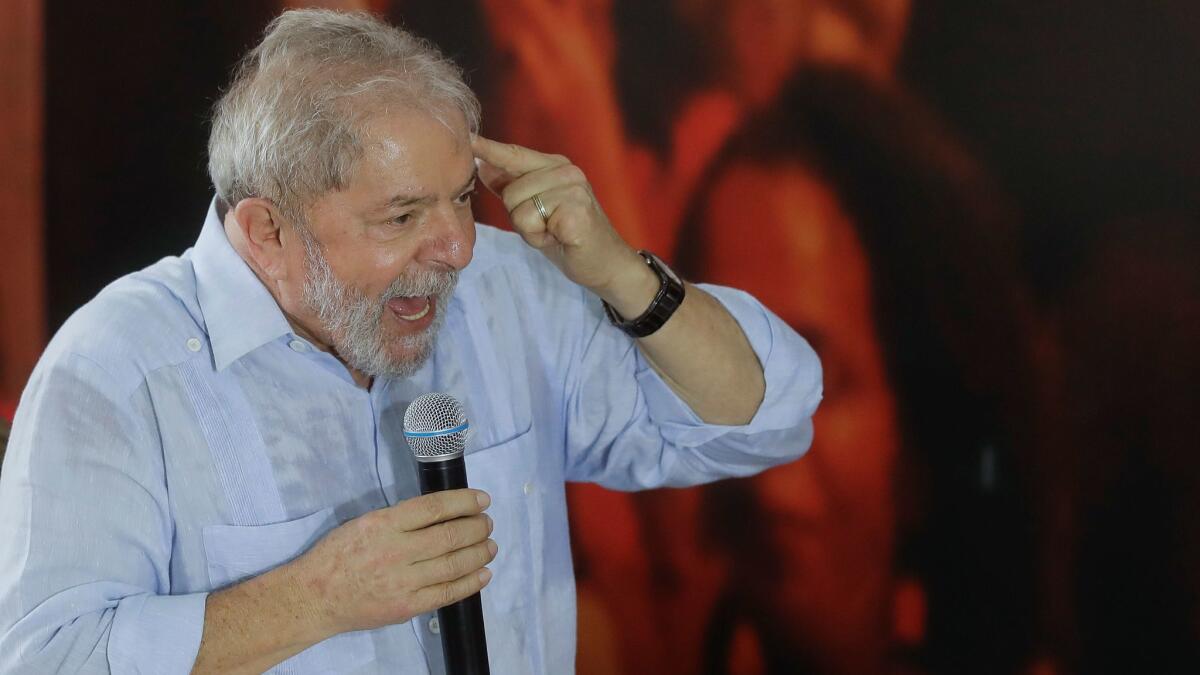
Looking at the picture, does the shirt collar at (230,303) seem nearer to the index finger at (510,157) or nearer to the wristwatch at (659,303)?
the index finger at (510,157)

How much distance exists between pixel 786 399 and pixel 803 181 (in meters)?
0.57

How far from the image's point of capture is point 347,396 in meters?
1.55

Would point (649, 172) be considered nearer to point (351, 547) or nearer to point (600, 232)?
point (600, 232)

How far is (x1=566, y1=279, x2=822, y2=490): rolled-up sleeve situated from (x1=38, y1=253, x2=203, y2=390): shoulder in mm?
589

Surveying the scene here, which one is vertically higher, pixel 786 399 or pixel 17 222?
pixel 17 222

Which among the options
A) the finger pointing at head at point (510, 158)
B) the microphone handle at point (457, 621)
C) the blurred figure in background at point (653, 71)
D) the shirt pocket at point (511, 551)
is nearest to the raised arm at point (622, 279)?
the finger pointing at head at point (510, 158)

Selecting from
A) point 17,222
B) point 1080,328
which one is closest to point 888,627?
point 1080,328

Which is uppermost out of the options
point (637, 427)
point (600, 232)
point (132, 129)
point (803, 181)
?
point (132, 129)

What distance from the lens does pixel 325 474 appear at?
149 cm

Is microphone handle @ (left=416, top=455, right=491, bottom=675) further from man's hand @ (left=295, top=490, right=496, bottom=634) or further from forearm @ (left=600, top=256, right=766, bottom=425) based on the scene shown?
forearm @ (left=600, top=256, right=766, bottom=425)

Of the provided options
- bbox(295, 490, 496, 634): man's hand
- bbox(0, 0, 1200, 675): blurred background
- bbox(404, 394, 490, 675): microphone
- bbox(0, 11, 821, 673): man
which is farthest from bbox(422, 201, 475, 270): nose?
bbox(0, 0, 1200, 675): blurred background

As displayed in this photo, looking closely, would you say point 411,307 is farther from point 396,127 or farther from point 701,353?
point 701,353

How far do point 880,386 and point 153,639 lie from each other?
132 cm


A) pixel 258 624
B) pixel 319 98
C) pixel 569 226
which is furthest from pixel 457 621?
pixel 319 98
